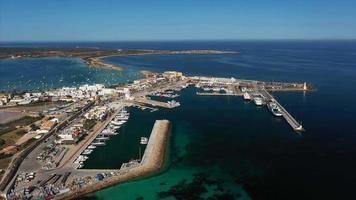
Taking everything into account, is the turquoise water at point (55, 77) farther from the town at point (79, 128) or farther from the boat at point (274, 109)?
the boat at point (274, 109)

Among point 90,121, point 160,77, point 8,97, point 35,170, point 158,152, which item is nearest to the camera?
point 35,170

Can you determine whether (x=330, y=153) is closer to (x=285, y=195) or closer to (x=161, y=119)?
(x=285, y=195)

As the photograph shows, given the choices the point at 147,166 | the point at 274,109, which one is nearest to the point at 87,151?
the point at 147,166

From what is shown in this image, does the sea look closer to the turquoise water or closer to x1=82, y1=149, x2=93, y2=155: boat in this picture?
x1=82, y1=149, x2=93, y2=155: boat

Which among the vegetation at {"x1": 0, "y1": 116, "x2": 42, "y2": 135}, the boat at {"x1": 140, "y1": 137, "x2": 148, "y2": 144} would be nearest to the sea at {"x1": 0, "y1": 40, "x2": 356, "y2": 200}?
the boat at {"x1": 140, "y1": 137, "x2": 148, "y2": 144}


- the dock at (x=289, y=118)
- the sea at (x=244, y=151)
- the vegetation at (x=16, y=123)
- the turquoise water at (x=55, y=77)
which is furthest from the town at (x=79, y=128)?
the turquoise water at (x=55, y=77)

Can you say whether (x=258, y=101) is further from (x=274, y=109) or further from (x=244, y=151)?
(x=244, y=151)

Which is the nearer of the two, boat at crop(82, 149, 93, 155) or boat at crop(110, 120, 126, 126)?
boat at crop(82, 149, 93, 155)

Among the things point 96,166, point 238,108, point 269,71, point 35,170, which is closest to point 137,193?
point 96,166

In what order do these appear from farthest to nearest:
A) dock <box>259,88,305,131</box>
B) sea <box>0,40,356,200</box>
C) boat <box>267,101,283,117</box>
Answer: boat <box>267,101,283,117</box>
dock <box>259,88,305,131</box>
sea <box>0,40,356,200</box>
